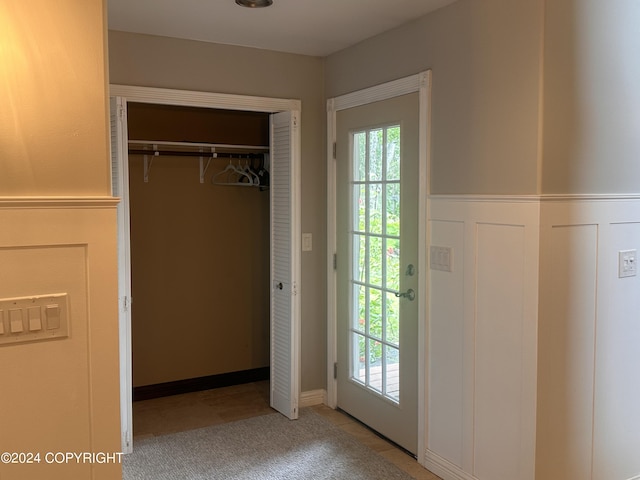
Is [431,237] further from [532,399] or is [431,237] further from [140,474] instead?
[140,474]

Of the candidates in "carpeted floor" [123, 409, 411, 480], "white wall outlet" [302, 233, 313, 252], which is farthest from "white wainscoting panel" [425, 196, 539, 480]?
"white wall outlet" [302, 233, 313, 252]

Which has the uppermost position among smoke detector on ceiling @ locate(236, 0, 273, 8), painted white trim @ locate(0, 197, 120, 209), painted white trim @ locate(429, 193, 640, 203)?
smoke detector on ceiling @ locate(236, 0, 273, 8)

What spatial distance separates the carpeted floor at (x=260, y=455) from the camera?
3088 mm

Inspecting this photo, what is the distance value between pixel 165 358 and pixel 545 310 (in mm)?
2812

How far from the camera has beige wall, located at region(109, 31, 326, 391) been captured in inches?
132

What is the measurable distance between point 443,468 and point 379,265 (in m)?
1.13

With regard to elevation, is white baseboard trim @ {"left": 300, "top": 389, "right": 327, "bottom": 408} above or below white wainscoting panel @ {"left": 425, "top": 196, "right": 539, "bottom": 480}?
below

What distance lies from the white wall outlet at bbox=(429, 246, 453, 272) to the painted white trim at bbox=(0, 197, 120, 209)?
1.67 metres

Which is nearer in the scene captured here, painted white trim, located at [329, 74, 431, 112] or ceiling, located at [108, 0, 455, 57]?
ceiling, located at [108, 0, 455, 57]

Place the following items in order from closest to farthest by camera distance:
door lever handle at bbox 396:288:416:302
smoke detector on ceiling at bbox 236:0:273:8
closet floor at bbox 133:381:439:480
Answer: smoke detector on ceiling at bbox 236:0:273:8, door lever handle at bbox 396:288:416:302, closet floor at bbox 133:381:439:480

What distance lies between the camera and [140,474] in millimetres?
3102

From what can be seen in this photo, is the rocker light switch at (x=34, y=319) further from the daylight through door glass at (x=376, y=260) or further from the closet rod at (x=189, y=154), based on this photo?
the closet rod at (x=189, y=154)

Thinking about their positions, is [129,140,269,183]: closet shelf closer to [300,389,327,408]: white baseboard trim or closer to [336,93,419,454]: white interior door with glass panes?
[336,93,419,454]: white interior door with glass panes

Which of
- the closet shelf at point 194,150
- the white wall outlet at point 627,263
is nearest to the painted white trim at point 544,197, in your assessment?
the white wall outlet at point 627,263
